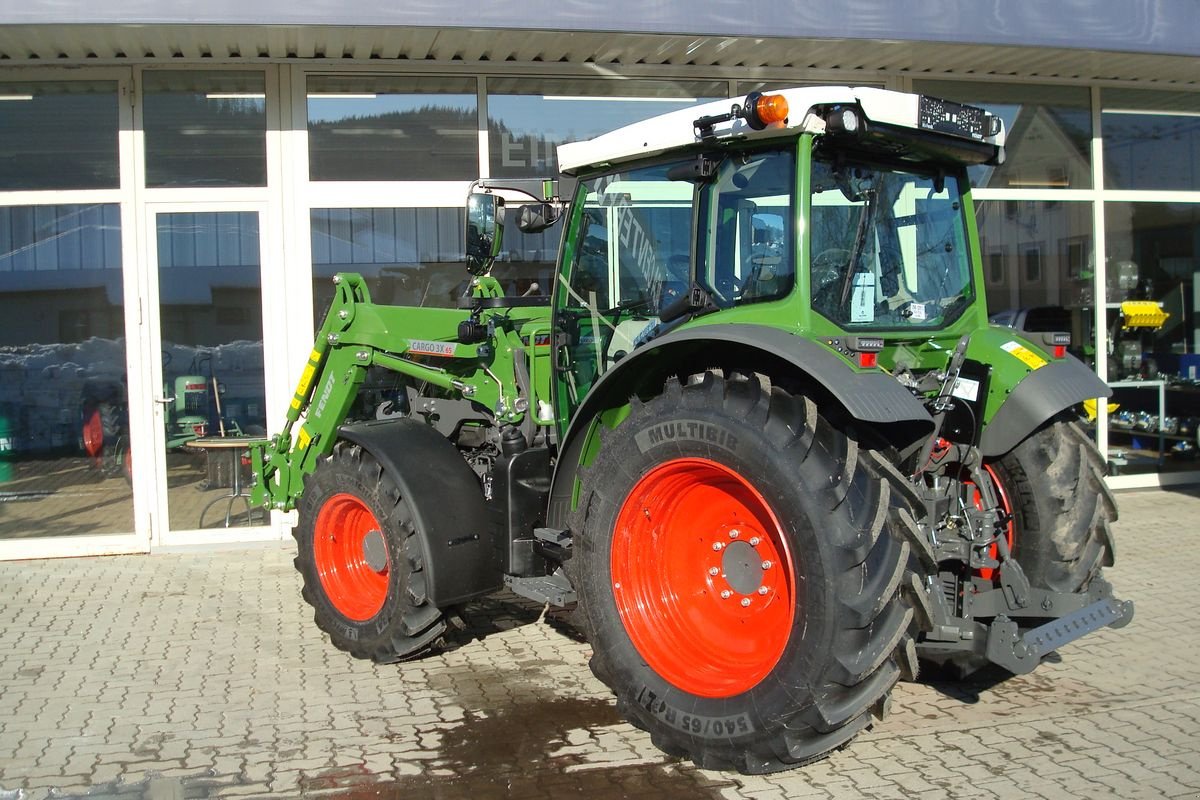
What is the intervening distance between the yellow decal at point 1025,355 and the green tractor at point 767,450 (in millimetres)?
12

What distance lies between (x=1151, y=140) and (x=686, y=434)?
7937mm

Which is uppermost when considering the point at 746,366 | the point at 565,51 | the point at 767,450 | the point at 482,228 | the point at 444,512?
the point at 565,51

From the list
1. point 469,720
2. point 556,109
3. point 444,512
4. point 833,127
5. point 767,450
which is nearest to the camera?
point 767,450

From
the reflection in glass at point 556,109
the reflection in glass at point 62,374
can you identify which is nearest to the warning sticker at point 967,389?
the reflection in glass at point 556,109

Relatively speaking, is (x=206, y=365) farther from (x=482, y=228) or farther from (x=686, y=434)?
(x=686, y=434)

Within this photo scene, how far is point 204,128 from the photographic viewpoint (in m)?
8.05

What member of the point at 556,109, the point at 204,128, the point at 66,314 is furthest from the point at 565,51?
the point at 66,314

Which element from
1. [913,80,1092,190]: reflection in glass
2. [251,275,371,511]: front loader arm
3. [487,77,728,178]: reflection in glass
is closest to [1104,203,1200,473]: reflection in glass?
[913,80,1092,190]: reflection in glass

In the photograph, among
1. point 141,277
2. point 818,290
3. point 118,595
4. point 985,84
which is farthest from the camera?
point 985,84

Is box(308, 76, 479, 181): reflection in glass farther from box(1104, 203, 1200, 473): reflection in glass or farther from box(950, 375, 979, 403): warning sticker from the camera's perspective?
box(1104, 203, 1200, 473): reflection in glass

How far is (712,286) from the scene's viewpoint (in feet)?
13.7

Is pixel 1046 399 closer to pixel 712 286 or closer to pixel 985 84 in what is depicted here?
pixel 712 286

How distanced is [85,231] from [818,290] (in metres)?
6.09

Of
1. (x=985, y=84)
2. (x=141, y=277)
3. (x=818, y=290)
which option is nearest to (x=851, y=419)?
(x=818, y=290)
